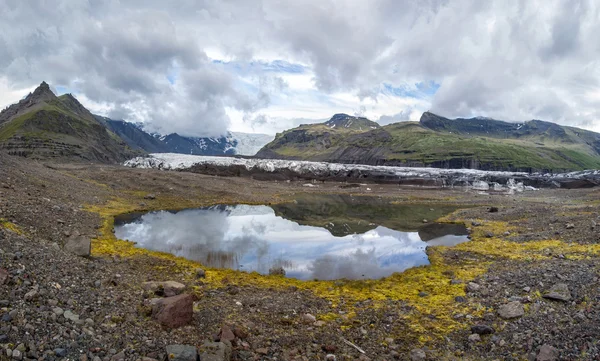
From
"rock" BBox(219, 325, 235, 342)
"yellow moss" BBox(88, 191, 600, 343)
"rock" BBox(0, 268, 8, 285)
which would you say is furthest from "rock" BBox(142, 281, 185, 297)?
"rock" BBox(0, 268, 8, 285)

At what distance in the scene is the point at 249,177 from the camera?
298ft

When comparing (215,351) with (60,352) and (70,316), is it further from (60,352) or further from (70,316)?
(70,316)

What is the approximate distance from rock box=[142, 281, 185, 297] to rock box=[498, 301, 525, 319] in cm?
1233

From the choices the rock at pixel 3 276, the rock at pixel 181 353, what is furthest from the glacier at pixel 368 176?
the rock at pixel 181 353

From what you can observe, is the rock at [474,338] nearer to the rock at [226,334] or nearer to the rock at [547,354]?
the rock at [547,354]

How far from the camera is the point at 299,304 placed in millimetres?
13953

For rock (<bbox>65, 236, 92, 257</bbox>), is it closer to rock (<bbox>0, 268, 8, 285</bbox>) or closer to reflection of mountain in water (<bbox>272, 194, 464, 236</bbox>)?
rock (<bbox>0, 268, 8, 285</bbox>)

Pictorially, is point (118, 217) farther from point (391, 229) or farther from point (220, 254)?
point (391, 229)

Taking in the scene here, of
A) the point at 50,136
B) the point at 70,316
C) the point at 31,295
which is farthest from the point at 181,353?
the point at 50,136

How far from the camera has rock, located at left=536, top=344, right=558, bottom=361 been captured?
9097 mm

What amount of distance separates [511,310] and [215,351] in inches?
417

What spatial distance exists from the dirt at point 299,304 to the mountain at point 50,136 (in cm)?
10166

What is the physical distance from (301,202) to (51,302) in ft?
157

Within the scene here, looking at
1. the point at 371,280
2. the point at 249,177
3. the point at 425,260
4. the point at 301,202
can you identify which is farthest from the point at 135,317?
the point at 249,177
